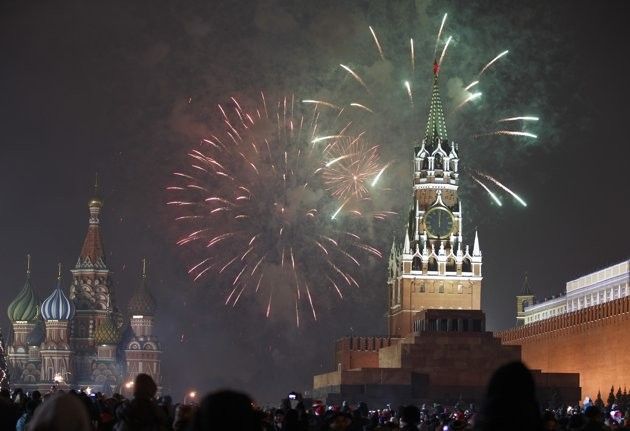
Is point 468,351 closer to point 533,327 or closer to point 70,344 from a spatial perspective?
point 533,327

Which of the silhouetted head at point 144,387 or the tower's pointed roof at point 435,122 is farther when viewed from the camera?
the tower's pointed roof at point 435,122

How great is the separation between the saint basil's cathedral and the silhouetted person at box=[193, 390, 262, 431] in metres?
100.0

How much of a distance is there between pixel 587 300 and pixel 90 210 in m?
40.3

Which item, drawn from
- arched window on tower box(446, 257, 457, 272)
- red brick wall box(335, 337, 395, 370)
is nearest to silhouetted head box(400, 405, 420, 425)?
red brick wall box(335, 337, 395, 370)

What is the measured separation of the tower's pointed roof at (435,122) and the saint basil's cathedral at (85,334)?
2828cm

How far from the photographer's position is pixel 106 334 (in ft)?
356

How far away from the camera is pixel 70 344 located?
10775cm

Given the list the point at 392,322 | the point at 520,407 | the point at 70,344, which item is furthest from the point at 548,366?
the point at 520,407

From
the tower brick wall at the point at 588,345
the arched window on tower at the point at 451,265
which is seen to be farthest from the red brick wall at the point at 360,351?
the tower brick wall at the point at 588,345

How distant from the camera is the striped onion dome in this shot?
10681 centimetres

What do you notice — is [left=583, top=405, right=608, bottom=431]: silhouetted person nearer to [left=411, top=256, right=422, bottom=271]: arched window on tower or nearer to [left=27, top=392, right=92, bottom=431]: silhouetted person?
[left=27, top=392, right=92, bottom=431]: silhouetted person

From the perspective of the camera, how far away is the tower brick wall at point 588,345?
5588cm

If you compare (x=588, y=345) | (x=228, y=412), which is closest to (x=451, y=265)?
(x=588, y=345)

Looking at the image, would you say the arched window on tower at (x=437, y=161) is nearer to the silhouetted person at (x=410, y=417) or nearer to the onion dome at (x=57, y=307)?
the onion dome at (x=57, y=307)
